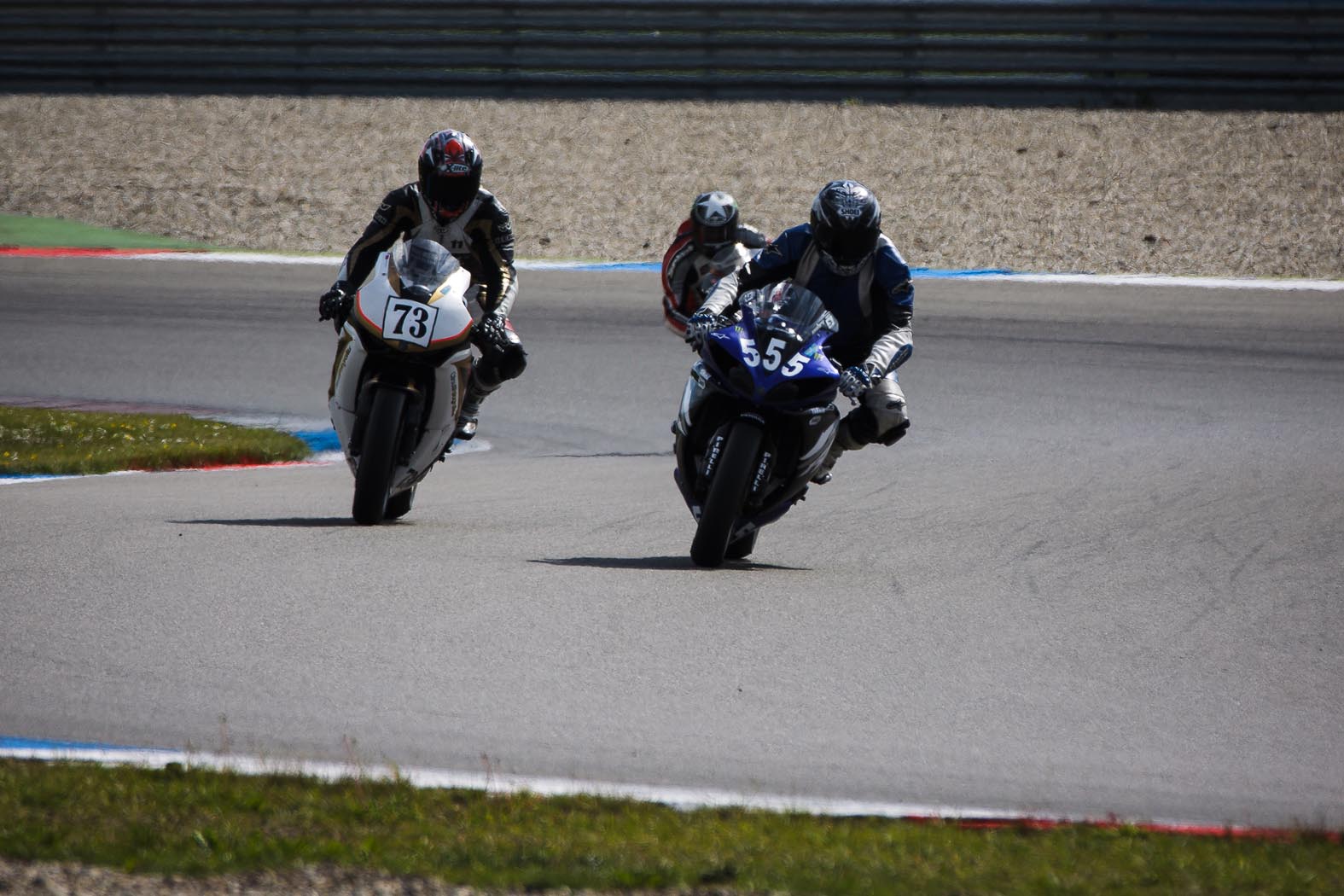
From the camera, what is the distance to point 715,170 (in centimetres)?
2197

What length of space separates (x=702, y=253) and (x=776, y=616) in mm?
6027

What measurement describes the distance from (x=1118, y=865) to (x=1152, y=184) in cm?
1811

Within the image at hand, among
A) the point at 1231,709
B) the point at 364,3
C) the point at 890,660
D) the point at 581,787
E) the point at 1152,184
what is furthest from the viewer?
the point at 364,3

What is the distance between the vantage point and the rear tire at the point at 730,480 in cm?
704

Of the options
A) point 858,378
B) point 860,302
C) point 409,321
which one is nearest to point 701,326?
point 858,378

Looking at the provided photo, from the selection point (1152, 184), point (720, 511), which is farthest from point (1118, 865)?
point (1152, 184)

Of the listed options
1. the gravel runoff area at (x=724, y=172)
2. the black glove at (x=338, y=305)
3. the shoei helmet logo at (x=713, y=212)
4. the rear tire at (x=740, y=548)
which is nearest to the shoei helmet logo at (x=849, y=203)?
the rear tire at (x=740, y=548)

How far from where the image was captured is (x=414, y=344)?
809cm

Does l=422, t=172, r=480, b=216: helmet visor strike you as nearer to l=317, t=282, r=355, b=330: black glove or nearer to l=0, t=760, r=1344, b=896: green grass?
l=317, t=282, r=355, b=330: black glove

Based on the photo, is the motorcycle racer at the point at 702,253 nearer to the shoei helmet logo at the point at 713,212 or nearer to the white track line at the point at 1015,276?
the shoei helmet logo at the point at 713,212

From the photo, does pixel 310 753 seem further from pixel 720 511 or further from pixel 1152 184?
pixel 1152 184

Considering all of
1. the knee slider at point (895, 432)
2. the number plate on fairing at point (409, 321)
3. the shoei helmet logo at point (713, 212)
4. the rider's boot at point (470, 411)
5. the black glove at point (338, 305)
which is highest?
the number plate on fairing at point (409, 321)

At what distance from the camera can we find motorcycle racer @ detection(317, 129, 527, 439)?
877 cm

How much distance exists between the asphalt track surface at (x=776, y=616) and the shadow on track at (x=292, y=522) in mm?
39
